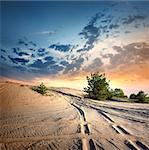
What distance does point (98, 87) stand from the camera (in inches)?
583

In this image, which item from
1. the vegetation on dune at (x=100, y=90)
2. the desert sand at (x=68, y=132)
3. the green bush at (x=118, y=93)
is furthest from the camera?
the green bush at (x=118, y=93)

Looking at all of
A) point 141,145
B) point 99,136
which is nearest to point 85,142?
point 99,136

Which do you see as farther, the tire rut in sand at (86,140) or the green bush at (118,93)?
the green bush at (118,93)

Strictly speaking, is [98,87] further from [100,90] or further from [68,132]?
[68,132]

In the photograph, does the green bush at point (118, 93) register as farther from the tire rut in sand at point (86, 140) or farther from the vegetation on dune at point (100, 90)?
the tire rut in sand at point (86, 140)

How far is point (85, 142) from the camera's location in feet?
15.1

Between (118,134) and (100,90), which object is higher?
(100,90)

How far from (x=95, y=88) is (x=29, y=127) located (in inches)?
374

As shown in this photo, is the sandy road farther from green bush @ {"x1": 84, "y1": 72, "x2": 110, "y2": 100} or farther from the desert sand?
green bush @ {"x1": 84, "y1": 72, "x2": 110, "y2": 100}

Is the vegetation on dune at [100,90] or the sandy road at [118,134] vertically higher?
the vegetation on dune at [100,90]

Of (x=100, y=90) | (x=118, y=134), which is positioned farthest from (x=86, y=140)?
(x=100, y=90)

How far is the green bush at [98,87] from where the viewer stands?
1463cm

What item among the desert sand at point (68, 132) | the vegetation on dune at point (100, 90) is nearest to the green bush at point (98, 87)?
the vegetation on dune at point (100, 90)

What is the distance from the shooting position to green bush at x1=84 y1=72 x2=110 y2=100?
1463 centimetres
